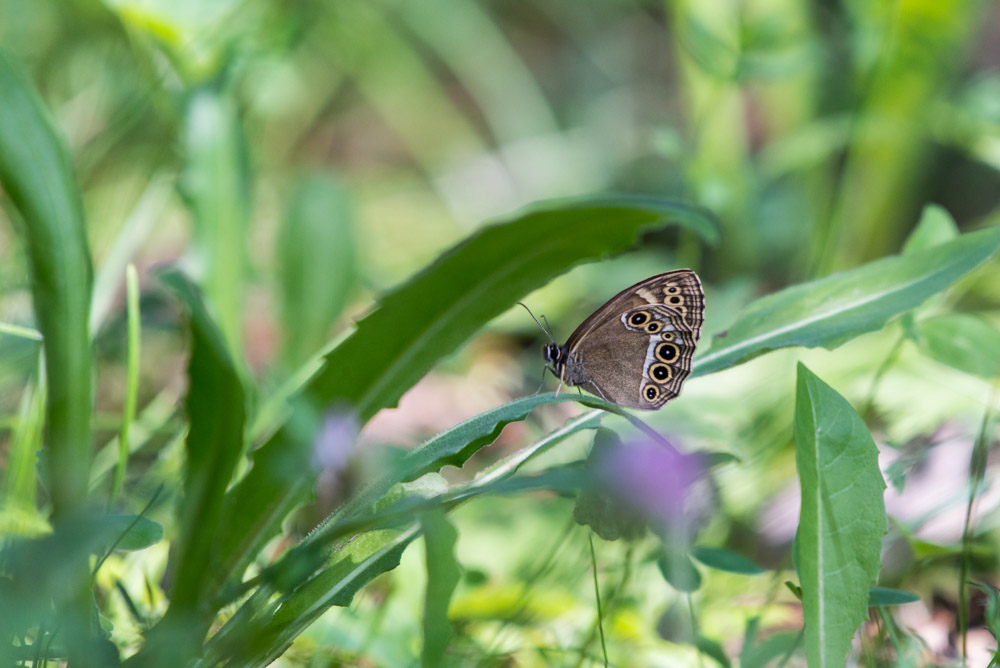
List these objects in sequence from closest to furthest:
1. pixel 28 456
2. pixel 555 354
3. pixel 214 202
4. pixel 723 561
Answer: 1. pixel 723 561
2. pixel 28 456
3. pixel 555 354
4. pixel 214 202

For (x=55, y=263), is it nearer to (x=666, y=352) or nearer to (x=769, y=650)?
(x=666, y=352)

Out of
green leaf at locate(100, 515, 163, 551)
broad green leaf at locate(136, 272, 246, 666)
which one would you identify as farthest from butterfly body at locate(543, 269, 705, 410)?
green leaf at locate(100, 515, 163, 551)

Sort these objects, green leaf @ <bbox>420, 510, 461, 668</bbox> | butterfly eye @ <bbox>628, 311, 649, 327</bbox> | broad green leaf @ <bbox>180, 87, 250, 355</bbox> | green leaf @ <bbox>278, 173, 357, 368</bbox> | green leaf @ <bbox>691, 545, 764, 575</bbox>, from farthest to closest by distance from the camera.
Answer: green leaf @ <bbox>278, 173, 357, 368</bbox>, broad green leaf @ <bbox>180, 87, 250, 355</bbox>, butterfly eye @ <bbox>628, 311, 649, 327</bbox>, green leaf @ <bbox>691, 545, 764, 575</bbox>, green leaf @ <bbox>420, 510, 461, 668</bbox>

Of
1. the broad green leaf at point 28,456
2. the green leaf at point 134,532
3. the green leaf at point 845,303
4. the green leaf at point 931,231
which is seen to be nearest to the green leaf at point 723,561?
the green leaf at point 845,303

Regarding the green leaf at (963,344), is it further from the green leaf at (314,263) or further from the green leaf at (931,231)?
the green leaf at (314,263)

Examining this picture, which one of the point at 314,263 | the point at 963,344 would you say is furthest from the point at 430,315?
the point at 314,263

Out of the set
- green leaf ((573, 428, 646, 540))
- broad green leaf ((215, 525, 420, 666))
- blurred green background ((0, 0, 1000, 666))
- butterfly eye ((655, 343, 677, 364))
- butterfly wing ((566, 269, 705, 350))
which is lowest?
blurred green background ((0, 0, 1000, 666))

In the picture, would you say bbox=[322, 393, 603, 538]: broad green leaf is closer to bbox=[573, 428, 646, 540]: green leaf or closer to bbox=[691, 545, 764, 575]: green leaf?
bbox=[573, 428, 646, 540]: green leaf

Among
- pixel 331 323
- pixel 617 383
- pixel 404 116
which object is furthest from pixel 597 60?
pixel 617 383
